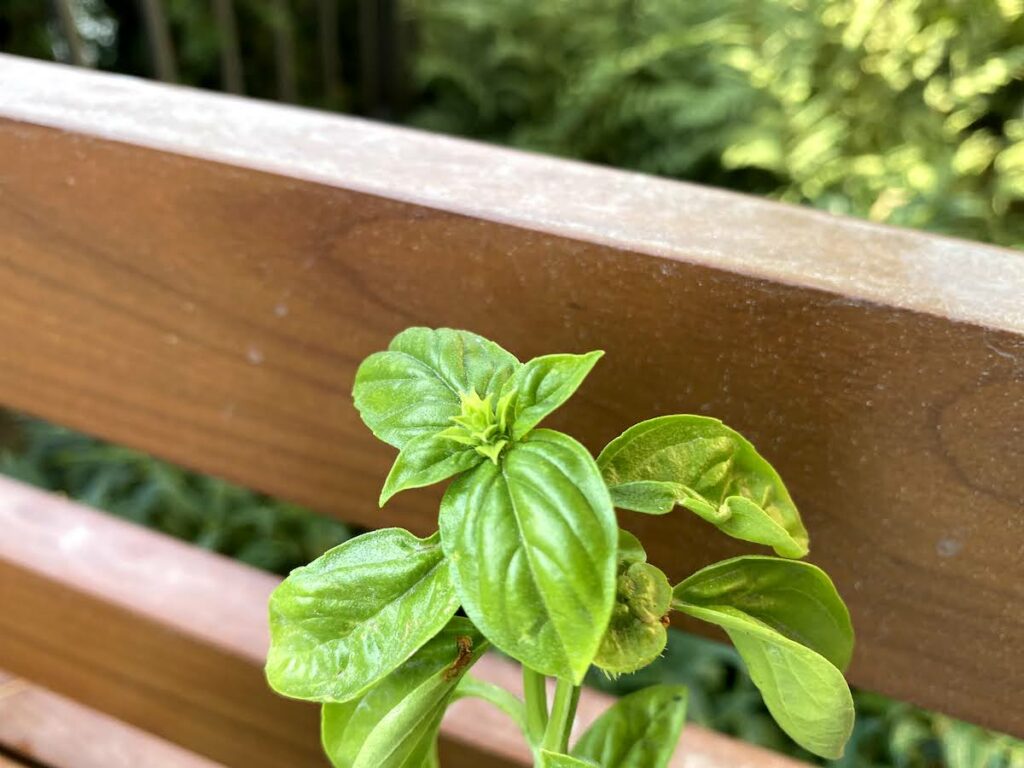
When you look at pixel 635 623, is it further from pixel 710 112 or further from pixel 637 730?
pixel 710 112

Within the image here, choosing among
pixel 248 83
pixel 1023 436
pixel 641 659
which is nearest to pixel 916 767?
pixel 1023 436

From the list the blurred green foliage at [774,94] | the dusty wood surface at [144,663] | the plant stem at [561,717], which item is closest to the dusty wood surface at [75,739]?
the dusty wood surface at [144,663]

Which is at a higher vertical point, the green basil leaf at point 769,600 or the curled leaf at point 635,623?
the curled leaf at point 635,623

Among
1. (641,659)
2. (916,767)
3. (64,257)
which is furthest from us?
(916,767)

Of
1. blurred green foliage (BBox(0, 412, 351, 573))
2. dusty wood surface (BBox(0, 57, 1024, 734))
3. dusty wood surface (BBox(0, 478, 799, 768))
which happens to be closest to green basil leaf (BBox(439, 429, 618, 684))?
dusty wood surface (BBox(0, 57, 1024, 734))

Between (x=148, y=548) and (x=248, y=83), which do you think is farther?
(x=248, y=83)

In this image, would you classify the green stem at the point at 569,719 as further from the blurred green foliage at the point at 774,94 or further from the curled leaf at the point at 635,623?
the blurred green foliage at the point at 774,94

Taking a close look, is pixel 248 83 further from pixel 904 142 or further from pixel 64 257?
pixel 64 257
